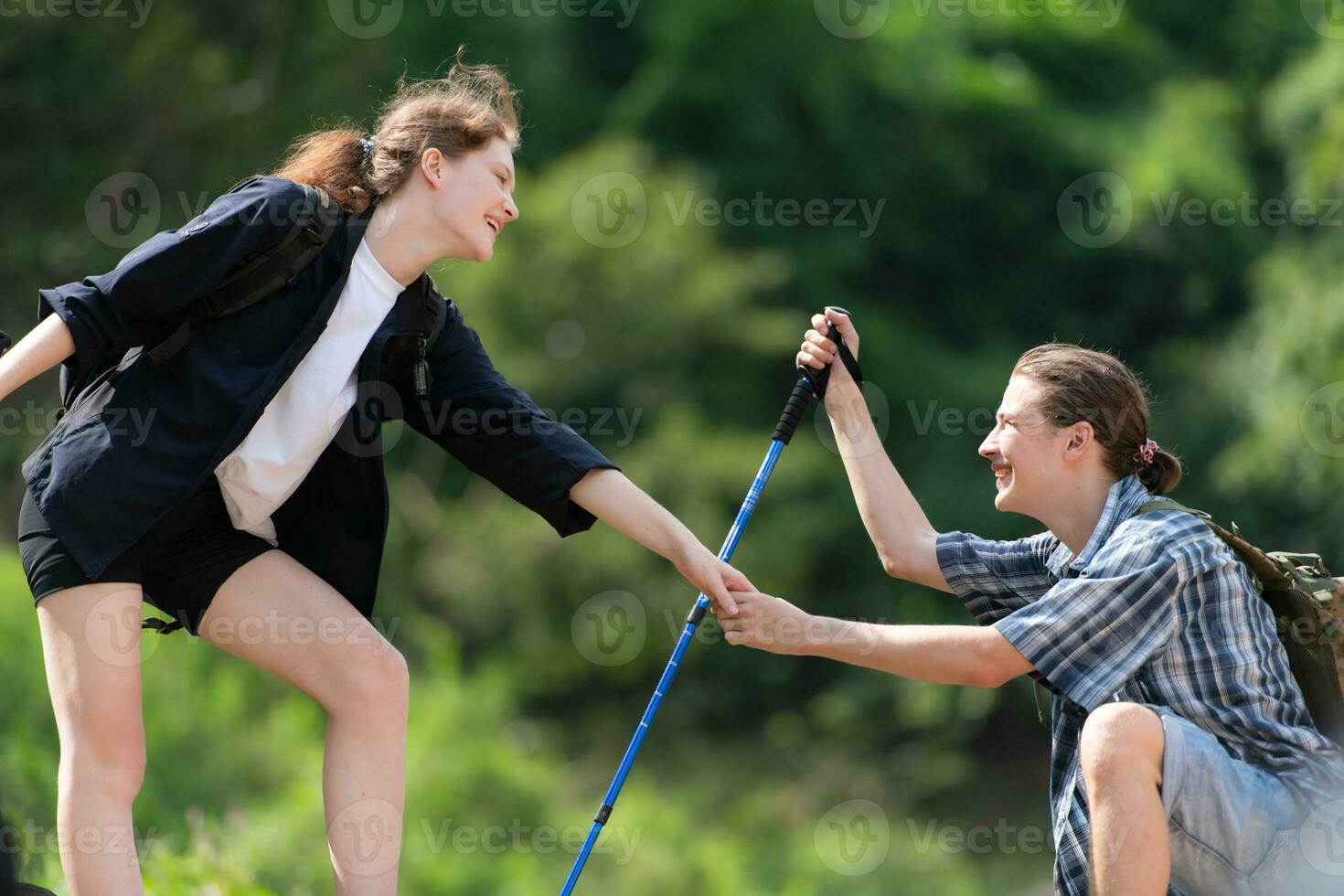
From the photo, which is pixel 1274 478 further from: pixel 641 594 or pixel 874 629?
pixel 874 629

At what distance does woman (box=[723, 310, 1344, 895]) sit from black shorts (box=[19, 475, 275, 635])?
94cm

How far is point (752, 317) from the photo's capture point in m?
11.1

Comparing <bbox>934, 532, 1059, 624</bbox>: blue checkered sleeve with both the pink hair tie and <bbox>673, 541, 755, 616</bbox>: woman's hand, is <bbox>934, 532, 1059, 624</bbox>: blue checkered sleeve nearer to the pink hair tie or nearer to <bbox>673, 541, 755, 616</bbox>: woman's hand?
the pink hair tie

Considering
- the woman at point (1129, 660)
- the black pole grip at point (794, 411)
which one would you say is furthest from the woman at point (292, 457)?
the woman at point (1129, 660)

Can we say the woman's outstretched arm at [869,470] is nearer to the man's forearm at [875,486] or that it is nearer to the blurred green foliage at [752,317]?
the man's forearm at [875,486]

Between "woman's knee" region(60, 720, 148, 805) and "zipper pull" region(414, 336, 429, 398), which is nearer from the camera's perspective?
"woman's knee" region(60, 720, 148, 805)

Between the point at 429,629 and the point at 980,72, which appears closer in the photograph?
the point at 429,629

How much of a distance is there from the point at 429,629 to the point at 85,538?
717 centimetres

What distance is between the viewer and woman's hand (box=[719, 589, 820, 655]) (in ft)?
9.66

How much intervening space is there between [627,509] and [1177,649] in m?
1.01

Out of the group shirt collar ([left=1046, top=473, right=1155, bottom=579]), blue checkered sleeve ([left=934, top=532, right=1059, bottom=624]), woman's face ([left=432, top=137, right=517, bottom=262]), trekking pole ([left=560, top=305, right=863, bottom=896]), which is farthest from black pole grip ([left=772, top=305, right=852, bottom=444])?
woman's face ([left=432, top=137, right=517, bottom=262])

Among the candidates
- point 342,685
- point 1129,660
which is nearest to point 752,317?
point 1129,660

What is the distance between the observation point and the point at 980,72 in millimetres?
11930

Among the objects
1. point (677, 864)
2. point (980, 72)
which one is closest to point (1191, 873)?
point (677, 864)
